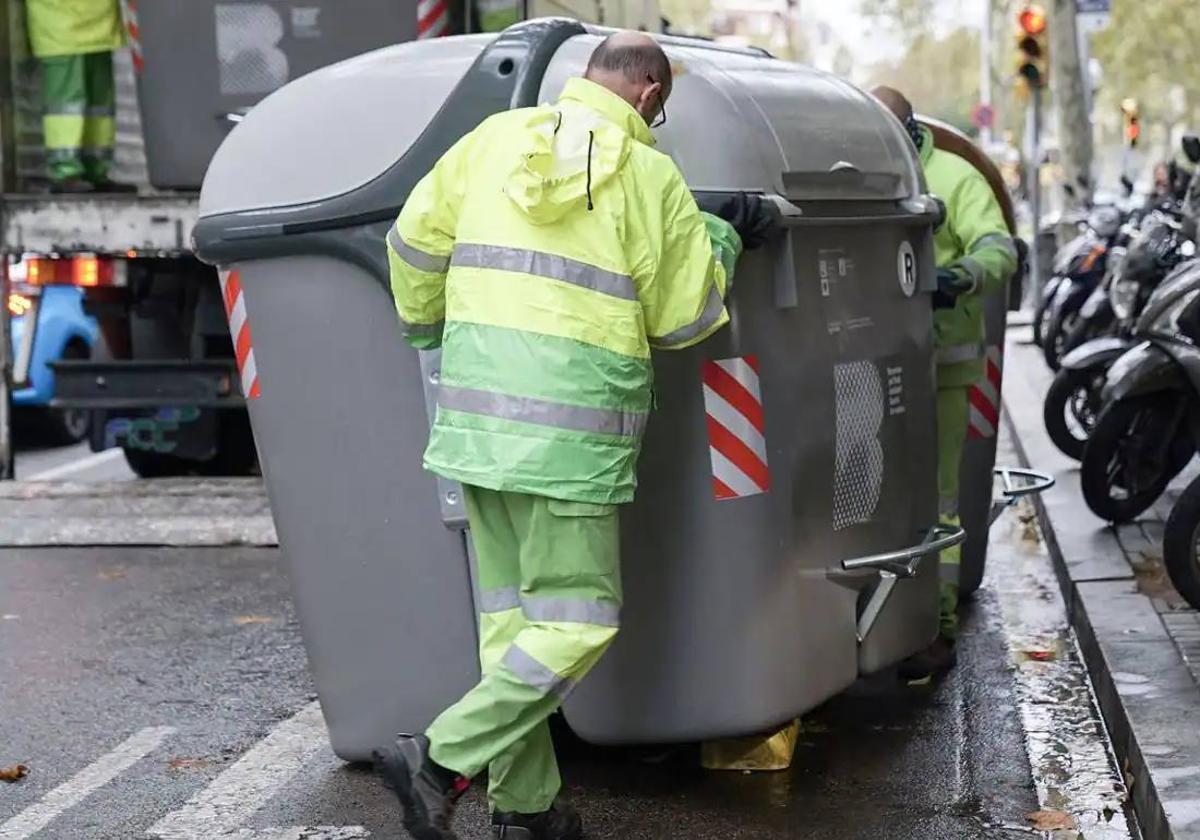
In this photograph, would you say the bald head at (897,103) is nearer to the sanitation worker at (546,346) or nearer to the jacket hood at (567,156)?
the sanitation worker at (546,346)

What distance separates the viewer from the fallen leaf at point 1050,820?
15.5 ft

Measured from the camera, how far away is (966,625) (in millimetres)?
7098

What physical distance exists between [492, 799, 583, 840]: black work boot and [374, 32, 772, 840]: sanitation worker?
0.18m

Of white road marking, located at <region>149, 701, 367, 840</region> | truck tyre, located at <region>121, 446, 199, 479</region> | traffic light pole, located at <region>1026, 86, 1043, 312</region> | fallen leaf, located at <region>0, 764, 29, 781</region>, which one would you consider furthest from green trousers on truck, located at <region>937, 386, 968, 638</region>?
traffic light pole, located at <region>1026, 86, 1043, 312</region>

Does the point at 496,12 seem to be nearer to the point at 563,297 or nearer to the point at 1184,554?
the point at 1184,554

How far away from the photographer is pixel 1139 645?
20.1 ft

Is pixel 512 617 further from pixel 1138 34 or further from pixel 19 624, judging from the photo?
pixel 1138 34

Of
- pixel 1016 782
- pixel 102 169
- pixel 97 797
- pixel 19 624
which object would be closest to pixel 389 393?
pixel 97 797

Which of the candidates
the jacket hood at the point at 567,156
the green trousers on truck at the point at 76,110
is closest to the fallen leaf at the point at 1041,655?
the jacket hood at the point at 567,156

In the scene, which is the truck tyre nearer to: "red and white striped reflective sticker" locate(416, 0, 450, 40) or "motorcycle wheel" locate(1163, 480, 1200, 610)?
"red and white striped reflective sticker" locate(416, 0, 450, 40)

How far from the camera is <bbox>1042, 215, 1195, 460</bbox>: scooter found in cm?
974

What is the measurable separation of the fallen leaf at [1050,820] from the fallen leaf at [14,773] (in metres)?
2.45

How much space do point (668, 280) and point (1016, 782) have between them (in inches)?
68.7

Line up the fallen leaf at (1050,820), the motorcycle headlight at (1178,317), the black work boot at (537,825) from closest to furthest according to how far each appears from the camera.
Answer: the black work boot at (537,825) < the fallen leaf at (1050,820) < the motorcycle headlight at (1178,317)
